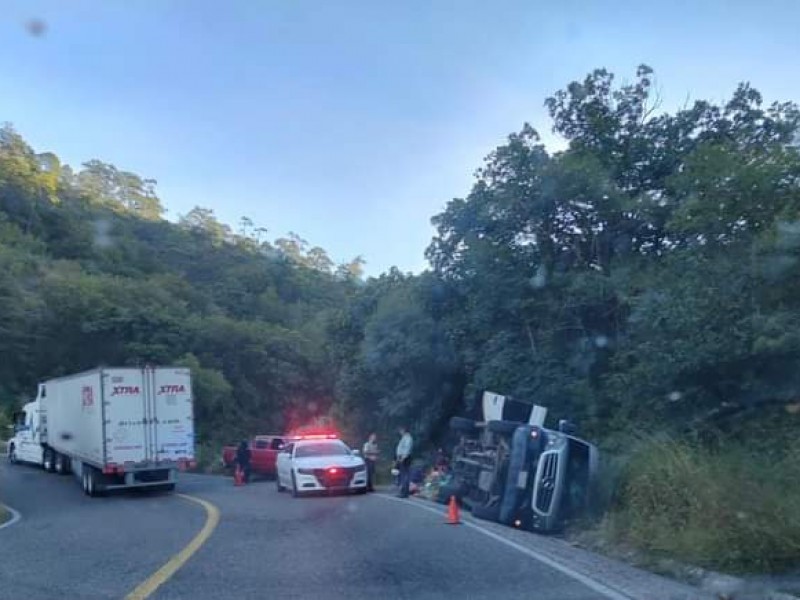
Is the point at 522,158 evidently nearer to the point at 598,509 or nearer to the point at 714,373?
the point at 714,373

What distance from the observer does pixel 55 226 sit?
235 ft

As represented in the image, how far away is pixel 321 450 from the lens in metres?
24.2

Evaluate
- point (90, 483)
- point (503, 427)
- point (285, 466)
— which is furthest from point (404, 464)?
point (90, 483)

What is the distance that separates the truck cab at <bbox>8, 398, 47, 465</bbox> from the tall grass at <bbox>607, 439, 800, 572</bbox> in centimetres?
2617

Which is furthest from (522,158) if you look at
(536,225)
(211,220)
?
(211,220)

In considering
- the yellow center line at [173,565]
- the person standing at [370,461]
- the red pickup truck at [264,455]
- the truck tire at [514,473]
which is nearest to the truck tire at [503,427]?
the truck tire at [514,473]

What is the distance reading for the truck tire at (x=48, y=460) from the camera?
34963mm

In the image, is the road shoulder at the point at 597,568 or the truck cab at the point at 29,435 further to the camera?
the truck cab at the point at 29,435

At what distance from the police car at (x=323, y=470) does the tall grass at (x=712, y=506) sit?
9.22 m

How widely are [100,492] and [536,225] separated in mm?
13371

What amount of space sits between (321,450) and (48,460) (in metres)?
15.8

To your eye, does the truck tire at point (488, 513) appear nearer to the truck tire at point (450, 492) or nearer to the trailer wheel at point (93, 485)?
the truck tire at point (450, 492)

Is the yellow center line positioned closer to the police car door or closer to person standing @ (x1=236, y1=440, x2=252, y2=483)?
the police car door

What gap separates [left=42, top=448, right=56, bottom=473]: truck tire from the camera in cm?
3496
